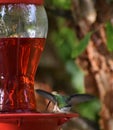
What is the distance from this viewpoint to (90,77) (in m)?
4.04

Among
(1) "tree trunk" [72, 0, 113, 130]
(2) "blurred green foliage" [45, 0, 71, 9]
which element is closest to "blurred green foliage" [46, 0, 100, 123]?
(2) "blurred green foliage" [45, 0, 71, 9]

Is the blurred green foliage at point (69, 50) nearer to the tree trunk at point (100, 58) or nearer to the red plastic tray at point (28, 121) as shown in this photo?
the tree trunk at point (100, 58)

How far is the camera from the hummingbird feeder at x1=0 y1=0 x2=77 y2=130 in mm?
2062

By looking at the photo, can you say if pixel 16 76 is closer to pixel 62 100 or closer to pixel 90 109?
pixel 62 100

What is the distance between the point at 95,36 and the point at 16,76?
Answer: 5.67 feet

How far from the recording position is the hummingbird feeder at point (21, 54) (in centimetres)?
206

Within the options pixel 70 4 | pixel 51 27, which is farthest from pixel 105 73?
pixel 51 27

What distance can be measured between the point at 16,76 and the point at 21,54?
0.08 meters

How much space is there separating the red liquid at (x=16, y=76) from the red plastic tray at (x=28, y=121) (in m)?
0.15

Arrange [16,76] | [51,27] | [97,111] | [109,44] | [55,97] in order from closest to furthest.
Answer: [16,76] → [55,97] → [109,44] → [97,111] → [51,27]

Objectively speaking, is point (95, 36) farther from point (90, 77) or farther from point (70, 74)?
point (70, 74)

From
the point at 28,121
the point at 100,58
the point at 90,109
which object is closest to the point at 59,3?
the point at 100,58

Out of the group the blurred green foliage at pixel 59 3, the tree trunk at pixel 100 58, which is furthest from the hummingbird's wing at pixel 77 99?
the blurred green foliage at pixel 59 3

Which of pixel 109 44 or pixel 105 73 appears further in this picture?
pixel 105 73
